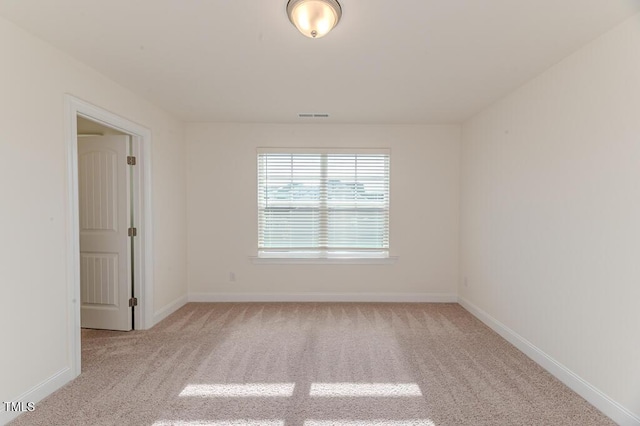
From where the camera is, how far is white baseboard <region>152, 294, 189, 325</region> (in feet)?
12.0

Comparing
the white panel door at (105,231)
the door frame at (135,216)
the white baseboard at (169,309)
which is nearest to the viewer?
the door frame at (135,216)

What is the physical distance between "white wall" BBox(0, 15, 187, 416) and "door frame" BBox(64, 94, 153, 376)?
1.8 inches

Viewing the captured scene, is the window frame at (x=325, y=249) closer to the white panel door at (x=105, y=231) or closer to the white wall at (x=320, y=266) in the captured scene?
the white wall at (x=320, y=266)

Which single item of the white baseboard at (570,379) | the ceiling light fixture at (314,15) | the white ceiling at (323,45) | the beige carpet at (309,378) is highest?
the white ceiling at (323,45)

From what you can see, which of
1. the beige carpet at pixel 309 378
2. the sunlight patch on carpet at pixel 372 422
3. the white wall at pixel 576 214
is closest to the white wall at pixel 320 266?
the beige carpet at pixel 309 378

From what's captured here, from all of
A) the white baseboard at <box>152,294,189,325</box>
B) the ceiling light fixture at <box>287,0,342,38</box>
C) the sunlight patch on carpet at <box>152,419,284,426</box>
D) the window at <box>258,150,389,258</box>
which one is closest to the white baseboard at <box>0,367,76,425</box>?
the sunlight patch on carpet at <box>152,419,284,426</box>

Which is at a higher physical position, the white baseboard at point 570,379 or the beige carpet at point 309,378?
the white baseboard at point 570,379

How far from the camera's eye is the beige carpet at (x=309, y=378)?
2.03 meters

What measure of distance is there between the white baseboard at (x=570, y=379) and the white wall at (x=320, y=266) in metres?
1.21

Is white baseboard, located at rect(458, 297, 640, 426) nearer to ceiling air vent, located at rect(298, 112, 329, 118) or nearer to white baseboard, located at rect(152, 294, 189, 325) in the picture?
ceiling air vent, located at rect(298, 112, 329, 118)

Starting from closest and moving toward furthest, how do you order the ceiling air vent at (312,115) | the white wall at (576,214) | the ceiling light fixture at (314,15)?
the ceiling light fixture at (314,15)
the white wall at (576,214)
the ceiling air vent at (312,115)

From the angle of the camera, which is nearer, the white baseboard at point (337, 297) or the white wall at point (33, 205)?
the white wall at point (33, 205)

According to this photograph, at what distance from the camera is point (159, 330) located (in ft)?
11.2

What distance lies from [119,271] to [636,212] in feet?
14.5
